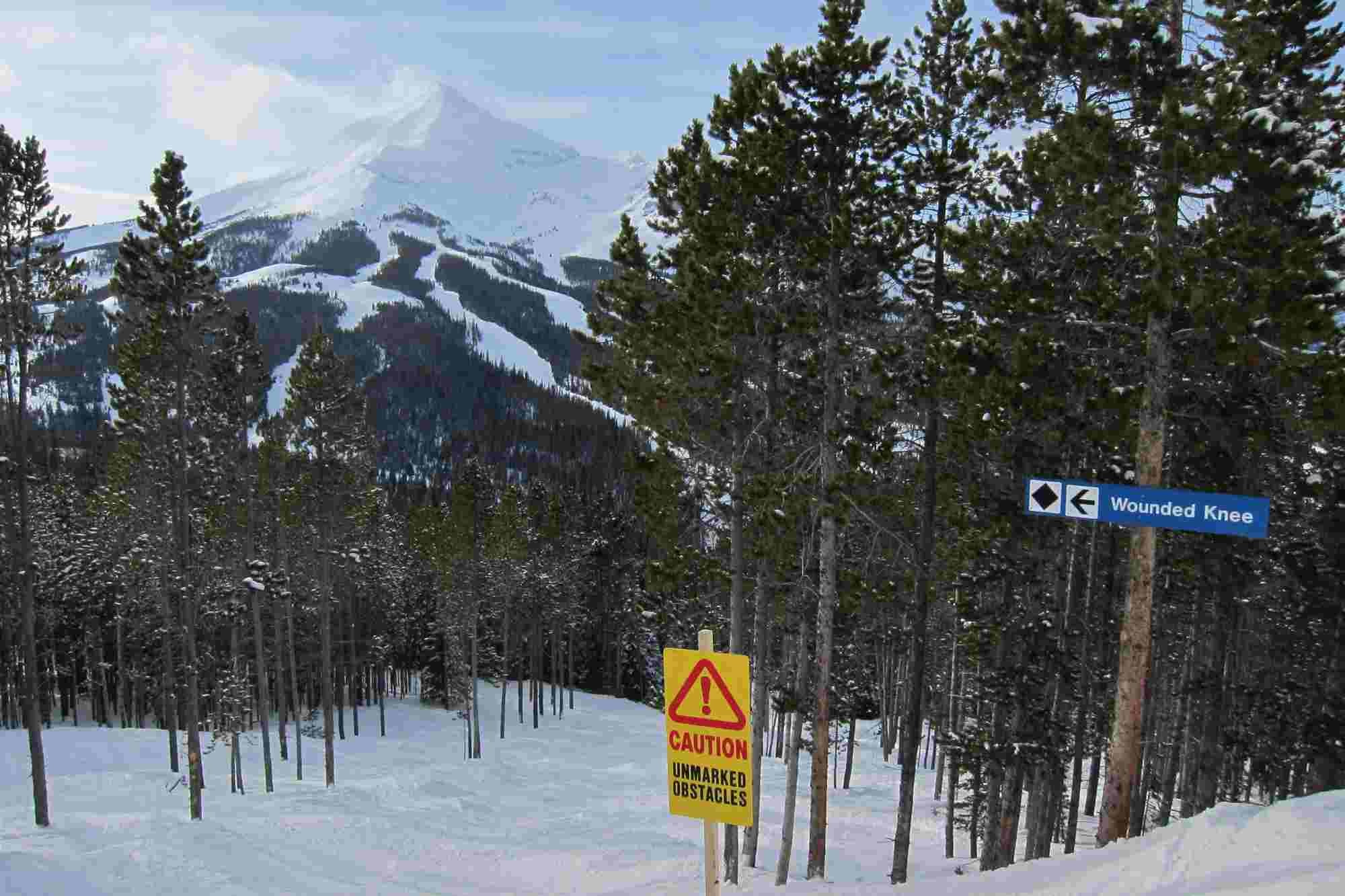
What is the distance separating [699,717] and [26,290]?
1836cm

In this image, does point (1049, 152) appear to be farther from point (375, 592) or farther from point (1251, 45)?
point (375, 592)

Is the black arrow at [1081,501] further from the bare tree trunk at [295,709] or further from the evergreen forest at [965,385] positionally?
the bare tree trunk at [295,709]

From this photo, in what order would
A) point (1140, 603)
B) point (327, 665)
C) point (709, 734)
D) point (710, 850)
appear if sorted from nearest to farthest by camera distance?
point (709, 734), point (710, 850), point (1140, 603), point (327, 665)

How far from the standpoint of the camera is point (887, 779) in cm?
3916

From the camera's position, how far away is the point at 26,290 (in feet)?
55.9

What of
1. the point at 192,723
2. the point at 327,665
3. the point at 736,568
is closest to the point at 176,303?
the point at 192,723

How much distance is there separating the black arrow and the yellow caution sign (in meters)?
4.46

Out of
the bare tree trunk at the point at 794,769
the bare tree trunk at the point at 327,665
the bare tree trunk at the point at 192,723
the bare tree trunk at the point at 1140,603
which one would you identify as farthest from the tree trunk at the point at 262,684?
the bare tree trunk at the point at 1140,603

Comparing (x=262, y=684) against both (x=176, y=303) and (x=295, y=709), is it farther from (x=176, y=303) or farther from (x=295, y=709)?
(x=176, y=303)

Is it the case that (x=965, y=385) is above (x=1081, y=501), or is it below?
above

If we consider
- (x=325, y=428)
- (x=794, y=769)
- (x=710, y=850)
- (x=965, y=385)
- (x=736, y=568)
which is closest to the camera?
(x=710, y=850)

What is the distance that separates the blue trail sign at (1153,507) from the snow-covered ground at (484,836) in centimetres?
246

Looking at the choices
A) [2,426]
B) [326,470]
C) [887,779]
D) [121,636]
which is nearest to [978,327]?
[2,426]

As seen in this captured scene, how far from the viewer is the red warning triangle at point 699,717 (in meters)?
5.58
